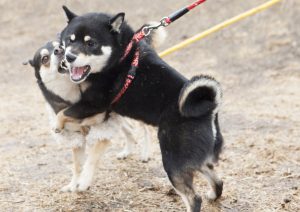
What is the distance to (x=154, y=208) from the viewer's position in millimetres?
4199

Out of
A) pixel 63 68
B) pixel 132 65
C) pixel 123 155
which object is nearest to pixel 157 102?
pixel 132 65

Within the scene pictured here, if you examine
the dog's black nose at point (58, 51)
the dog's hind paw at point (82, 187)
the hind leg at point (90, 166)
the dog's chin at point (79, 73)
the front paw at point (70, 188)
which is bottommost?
the front paw at point (70, 188)

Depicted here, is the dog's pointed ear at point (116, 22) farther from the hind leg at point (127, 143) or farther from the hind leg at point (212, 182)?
the hind leg at point (127, 143)

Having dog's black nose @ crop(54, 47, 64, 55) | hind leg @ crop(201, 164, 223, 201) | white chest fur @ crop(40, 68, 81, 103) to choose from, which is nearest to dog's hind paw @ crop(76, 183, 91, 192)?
white chest fur @ crop(40, 68, 81, 103)

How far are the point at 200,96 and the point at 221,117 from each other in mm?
3195

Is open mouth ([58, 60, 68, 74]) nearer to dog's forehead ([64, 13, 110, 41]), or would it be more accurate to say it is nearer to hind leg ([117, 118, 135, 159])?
dog's forehead ([64, 13, 110, 41])

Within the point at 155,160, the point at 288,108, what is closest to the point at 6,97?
the point at 155,160

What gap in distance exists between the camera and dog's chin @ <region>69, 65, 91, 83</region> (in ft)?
12.4

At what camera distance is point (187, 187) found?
3.73 metres

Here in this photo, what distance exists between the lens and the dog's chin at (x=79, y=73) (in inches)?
149

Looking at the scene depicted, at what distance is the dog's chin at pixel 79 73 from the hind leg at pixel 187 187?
3.22 feet

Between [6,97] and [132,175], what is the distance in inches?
165

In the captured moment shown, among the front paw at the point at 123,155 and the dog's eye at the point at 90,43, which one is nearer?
the dog's eye at the point at 90,43

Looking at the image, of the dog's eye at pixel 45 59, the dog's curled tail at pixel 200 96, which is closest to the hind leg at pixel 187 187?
the dog's curled tail at pixel 200 96
